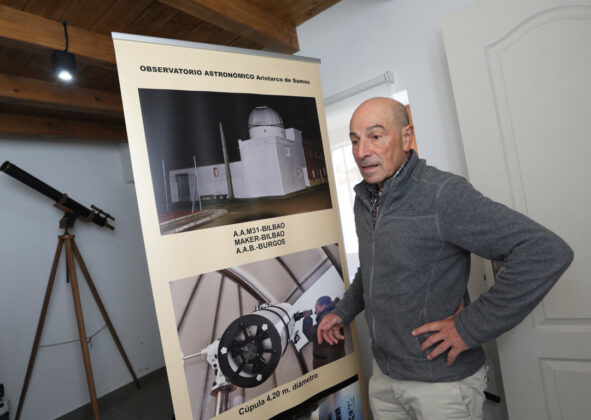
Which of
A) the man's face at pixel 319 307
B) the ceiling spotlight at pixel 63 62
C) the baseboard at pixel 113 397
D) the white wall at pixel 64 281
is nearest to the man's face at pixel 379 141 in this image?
the man's face at pixel 319 307

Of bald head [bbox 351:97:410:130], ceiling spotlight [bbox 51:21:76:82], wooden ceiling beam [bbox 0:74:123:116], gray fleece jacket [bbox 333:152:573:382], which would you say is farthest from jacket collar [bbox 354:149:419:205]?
wooden ceiling beam [bbox 0:74:123:116]

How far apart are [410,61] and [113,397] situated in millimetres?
3849

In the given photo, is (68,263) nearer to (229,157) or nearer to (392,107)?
(229,157)

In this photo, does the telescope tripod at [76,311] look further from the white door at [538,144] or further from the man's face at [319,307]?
the white door at [538,144]

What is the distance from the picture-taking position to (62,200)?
3188 millimetres

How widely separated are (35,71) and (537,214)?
→ 3.10 metres

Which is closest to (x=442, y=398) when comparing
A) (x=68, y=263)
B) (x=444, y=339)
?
(x=444, y=339)

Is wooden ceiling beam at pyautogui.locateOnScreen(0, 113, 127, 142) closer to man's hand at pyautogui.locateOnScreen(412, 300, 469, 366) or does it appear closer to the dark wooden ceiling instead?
the dark wooden ceiling

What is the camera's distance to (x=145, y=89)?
1.32m

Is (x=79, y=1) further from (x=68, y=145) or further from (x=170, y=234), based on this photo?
(x=68, y=145)

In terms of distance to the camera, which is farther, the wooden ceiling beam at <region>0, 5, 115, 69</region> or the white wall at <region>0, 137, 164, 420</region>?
the white wall at <region>0, 137, 164, 420</region>

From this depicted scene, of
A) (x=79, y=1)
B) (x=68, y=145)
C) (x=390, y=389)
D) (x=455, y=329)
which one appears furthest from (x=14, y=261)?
(x=455, y=329)

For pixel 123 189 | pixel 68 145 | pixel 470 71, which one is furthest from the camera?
pixel 123 189

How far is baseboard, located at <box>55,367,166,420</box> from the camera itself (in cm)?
329
